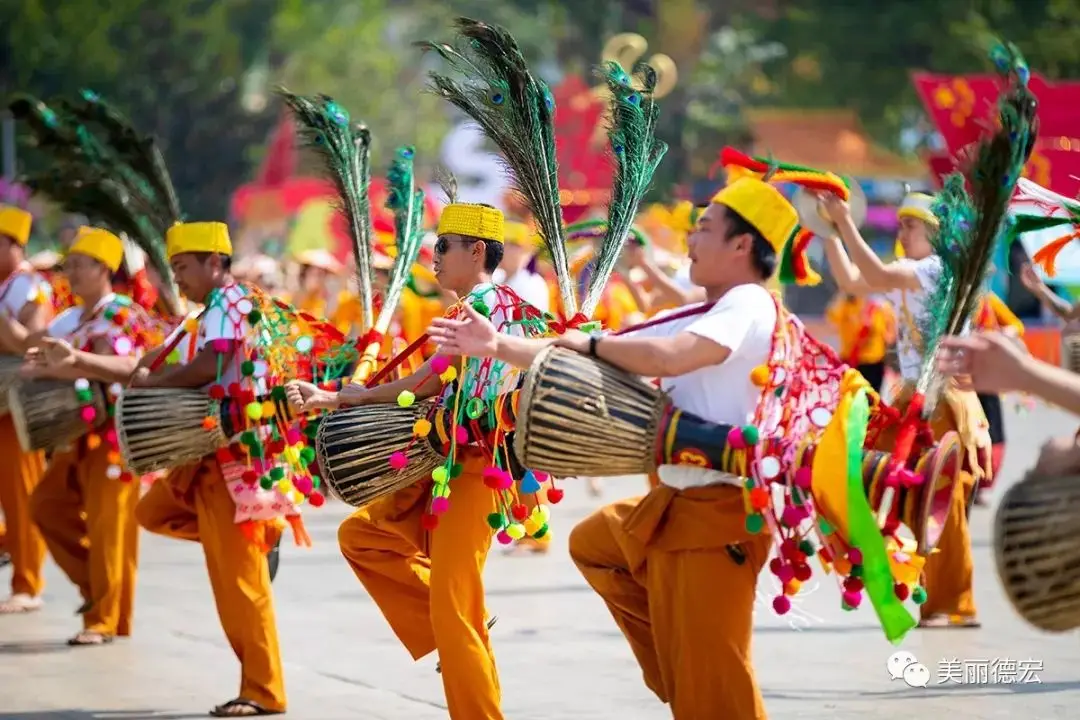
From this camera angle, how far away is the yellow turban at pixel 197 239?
748 centimetres

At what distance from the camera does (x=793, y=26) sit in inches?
1565

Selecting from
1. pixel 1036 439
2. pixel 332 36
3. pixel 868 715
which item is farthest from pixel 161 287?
pixel 332 36

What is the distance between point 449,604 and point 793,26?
35.1 m

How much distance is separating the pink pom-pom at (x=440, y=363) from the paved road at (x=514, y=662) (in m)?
1.64

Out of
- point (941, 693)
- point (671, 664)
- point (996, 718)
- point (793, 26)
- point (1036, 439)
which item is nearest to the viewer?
point (671, 664)

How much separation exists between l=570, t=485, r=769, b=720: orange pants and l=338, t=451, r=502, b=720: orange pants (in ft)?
3.02

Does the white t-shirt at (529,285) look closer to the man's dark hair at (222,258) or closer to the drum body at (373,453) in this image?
the man's dark hair at (222,258)

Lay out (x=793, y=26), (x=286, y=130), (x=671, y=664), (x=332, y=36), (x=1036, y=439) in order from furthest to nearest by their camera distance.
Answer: (x=332, y=36) < (x=286, y=130) < (x=793, y=26) < (x=1036, y=439) < (x=671, y=664)

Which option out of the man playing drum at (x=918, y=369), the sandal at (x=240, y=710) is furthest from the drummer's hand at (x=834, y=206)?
the sandal at (x=240, y=710)

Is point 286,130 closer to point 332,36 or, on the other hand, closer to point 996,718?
point 332,36

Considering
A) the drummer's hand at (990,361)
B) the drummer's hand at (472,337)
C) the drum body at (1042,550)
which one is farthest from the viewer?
the drummer's hand at (472,337)

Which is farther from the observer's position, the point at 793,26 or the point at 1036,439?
the point at 793,26

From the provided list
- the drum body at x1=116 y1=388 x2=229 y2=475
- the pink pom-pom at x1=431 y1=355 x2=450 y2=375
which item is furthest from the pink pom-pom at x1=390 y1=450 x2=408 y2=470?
the drum body at x1=116 y1=388 x2=229 y2=475

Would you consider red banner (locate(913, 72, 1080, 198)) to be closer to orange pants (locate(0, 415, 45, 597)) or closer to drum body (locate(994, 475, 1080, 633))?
orange pants (locate(0, 415, 45, 597))
